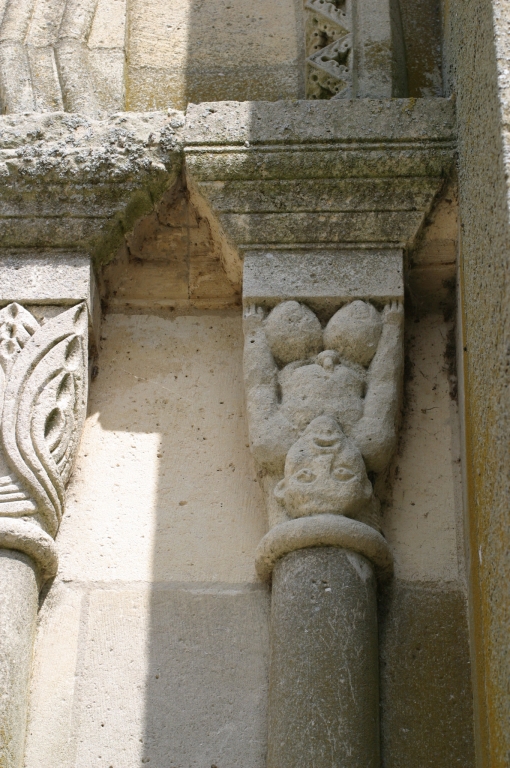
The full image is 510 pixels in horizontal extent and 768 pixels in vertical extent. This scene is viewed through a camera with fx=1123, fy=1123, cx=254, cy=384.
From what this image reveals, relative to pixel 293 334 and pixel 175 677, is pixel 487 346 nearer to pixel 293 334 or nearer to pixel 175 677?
pixel 293 334

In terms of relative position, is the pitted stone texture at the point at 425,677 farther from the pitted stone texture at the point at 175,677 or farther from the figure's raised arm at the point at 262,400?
the figure's raised arm at the point at 262,400

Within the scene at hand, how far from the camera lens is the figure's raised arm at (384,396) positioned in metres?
2.68

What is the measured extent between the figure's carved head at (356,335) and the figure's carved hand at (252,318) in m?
0.18

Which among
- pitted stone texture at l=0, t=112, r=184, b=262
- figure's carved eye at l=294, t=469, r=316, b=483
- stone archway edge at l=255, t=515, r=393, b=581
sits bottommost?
stone archway edge at l=255, t=515, r=393, b=581

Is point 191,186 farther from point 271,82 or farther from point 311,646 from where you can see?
point 311,646

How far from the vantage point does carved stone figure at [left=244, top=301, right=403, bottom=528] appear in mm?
2590

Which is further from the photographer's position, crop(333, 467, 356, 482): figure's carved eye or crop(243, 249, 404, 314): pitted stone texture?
crop(243, 249, 404, 314): pitted stone texture

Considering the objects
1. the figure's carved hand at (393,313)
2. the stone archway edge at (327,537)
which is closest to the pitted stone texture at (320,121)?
the figure's carved hand at (393,313)

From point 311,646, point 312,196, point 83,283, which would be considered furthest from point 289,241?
point 311,646

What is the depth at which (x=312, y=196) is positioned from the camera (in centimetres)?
299

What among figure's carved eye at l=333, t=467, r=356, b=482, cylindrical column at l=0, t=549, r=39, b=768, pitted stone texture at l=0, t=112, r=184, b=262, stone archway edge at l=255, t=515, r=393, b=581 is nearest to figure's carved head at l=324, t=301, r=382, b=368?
figure's carved eye at l=333, t=467, r=356, b=482

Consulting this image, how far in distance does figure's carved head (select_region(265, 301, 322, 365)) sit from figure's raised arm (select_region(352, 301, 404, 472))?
0.54 feet

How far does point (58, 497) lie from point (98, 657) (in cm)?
39

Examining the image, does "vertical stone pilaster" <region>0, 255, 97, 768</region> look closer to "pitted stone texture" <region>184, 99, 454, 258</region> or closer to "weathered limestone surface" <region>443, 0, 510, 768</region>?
"pitted stone texture" <region>184, 99, 454, 258</region>
